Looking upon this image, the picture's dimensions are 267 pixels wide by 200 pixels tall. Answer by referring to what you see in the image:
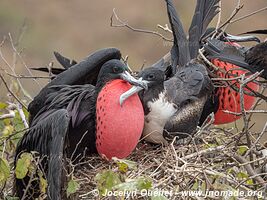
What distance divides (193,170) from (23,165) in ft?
2.11

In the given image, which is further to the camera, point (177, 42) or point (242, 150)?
point (177, 42)

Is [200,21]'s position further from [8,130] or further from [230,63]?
[8,130]

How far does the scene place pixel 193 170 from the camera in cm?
370

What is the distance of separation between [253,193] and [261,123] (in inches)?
200

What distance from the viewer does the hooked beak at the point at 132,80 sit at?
163 inches

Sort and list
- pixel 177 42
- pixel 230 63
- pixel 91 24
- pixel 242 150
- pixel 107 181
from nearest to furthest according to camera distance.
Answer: pixel 107 181 → pixel 242 150 → pixel 230 63 → pixel 177 42 → pixel 91 24

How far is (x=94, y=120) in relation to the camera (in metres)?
4.29

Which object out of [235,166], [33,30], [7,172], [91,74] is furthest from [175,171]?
[33,30]

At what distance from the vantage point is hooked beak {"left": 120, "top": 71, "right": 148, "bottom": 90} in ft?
13.6

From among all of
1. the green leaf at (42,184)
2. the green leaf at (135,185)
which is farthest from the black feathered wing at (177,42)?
the green leaf at (135,185)

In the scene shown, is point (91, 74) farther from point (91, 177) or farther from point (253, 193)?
point (253, 193)

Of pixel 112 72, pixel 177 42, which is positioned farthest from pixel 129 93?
pixel 177 42

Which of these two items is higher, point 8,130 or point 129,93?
point 129,93

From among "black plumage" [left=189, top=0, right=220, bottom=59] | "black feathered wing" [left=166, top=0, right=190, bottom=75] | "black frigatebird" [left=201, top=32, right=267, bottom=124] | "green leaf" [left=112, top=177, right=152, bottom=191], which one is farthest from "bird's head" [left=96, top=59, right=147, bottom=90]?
"green leaf" [left=112, top=177, right=152, bottom=191]
